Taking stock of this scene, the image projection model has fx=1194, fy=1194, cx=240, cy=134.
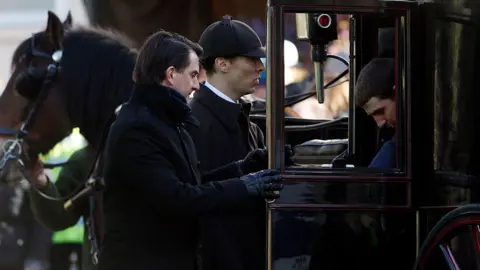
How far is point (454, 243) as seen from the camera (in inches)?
164

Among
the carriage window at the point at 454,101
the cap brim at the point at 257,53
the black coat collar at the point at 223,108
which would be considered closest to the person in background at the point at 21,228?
the black coat collar at the point at 223,108

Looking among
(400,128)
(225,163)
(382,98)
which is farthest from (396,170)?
(225,163)

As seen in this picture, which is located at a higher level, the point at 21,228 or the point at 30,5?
the point at 30,5

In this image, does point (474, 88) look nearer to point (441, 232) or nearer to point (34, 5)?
point (441, 232)

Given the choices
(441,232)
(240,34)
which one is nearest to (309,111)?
(240,34)

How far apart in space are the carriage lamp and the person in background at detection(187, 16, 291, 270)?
28 centimetres

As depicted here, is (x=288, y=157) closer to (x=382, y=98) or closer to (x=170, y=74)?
(x=382, y=98)

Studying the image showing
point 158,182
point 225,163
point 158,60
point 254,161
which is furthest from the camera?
point 225,163

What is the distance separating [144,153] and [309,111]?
85.3 inches

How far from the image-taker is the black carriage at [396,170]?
427 centimetres

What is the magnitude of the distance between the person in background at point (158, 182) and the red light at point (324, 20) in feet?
1.94

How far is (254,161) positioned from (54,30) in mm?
1926

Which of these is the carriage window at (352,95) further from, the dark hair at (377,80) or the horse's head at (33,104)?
the horse's head at (33,104)

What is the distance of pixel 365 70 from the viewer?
4562mm
